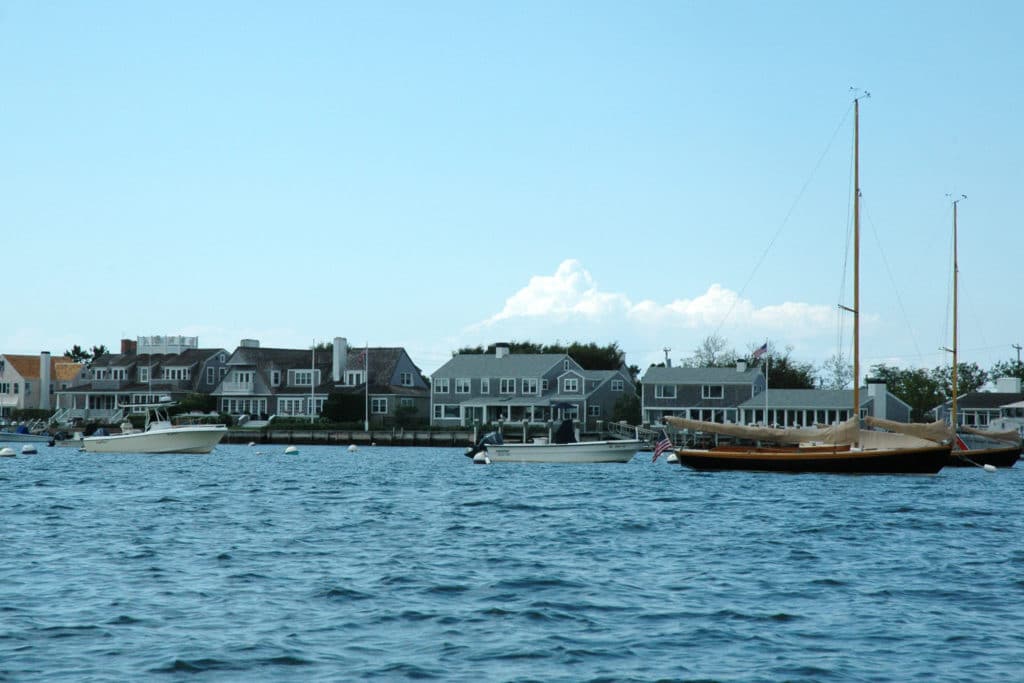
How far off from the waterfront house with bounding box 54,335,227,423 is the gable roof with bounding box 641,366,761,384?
46.9 metres

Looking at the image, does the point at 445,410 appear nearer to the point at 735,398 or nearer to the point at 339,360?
the point at 339,360

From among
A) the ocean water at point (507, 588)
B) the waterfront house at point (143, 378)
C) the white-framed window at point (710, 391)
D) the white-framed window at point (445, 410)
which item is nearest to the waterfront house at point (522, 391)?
the white-framed window at point (445, 410)

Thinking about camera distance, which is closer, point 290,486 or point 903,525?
point 903,525

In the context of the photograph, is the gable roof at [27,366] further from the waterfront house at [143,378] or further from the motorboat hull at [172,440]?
the motorboat hull at [172,440]

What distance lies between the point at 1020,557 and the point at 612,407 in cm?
8905

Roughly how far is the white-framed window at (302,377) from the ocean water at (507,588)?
272 ft

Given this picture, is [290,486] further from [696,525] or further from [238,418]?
[238,418]

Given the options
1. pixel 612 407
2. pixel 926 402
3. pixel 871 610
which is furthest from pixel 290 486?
pixel 926 402

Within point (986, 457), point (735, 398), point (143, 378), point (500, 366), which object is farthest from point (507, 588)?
point (143, 378)

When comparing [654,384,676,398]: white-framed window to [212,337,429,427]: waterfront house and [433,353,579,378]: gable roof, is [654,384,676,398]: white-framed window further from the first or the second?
[212,337,429,427]: waterfront house

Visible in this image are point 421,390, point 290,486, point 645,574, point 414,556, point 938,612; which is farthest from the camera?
point 421,390

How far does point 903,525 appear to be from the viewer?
1208 inches

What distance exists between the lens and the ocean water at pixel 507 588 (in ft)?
46.8

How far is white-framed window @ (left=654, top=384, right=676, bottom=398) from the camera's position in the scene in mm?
106938
